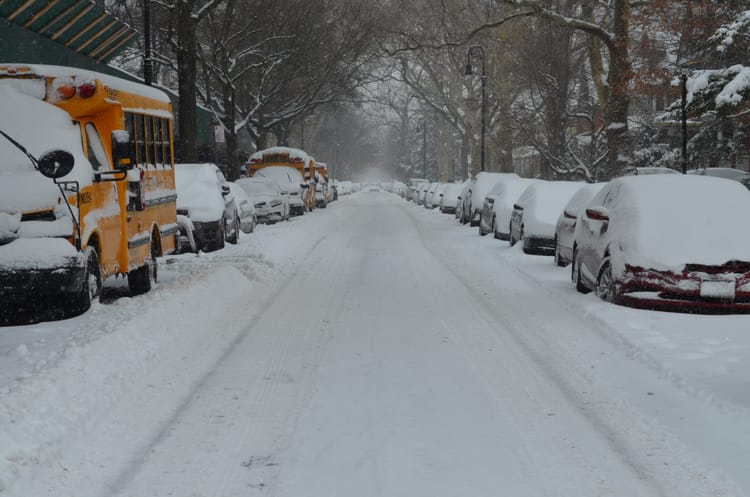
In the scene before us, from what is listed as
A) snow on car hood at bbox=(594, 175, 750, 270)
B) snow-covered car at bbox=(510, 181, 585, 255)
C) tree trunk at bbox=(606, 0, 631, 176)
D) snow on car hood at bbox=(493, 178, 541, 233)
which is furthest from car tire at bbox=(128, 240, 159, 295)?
tree trunk at bbox=(606, 0, 631, 176)

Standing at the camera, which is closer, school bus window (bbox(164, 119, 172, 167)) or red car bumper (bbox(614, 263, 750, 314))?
red car bumper (bbox(614, 263, 750, 314))

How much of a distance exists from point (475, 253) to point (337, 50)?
29103mm

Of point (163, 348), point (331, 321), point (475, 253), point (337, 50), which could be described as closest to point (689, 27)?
point (475, 253)

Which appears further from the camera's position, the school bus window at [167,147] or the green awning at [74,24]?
the green awning at [74,24]

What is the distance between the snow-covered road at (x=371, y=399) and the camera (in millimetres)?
5484

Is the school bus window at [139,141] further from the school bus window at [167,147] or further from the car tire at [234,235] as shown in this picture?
the car tire at [234,235]

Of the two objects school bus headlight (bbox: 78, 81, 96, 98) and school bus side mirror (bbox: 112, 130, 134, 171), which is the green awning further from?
school bus side mirror (bbox: 112, 130, 134, 171)

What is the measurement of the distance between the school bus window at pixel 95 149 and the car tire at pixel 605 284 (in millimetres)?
6320

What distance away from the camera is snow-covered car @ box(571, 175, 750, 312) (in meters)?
11.1

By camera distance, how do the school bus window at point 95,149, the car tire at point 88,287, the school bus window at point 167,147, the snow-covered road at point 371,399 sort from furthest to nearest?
the school bus window at point 167,147 → the school bus window at point 95,149 → the car tire at point 88,287 → the snow-covered road at point 371,399

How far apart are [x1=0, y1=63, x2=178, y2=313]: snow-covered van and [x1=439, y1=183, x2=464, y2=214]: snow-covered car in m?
30.4

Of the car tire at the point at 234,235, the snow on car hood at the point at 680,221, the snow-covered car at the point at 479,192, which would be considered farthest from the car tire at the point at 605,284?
the snow-covered car at the point at 479,192

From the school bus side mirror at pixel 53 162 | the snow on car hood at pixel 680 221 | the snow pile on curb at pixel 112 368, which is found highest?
the school bus side mirror at pixel 53 162

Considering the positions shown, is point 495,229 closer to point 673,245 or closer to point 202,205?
point 202,205
